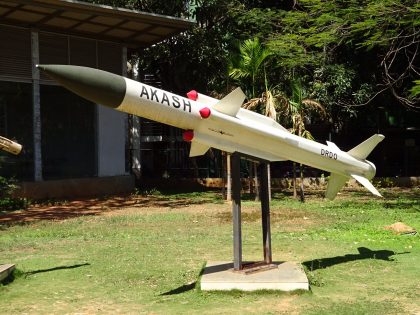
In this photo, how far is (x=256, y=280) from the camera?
6.38 m

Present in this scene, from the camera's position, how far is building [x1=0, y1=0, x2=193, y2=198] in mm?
17031

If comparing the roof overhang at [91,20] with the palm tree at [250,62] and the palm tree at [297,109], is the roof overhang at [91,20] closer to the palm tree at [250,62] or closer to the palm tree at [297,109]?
the palm tree at [250,62]

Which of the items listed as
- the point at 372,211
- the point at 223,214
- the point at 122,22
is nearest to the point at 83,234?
the point at 223,214

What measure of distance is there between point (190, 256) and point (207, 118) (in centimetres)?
283

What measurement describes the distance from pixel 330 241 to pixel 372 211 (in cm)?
440

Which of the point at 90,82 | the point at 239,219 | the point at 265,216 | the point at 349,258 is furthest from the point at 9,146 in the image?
the point at 349,258

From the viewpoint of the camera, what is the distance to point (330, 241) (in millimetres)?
9648

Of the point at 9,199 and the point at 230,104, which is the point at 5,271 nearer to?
the point at 230,104

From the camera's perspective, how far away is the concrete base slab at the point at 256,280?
627 centimetres

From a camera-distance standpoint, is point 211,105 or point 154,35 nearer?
point 211,105

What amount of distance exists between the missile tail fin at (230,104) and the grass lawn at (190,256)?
2.01m

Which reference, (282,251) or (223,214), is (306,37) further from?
(282,251)

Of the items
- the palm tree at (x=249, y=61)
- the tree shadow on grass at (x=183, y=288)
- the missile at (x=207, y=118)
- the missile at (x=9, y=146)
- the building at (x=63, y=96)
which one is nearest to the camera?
the missile at (x=207, y=118)

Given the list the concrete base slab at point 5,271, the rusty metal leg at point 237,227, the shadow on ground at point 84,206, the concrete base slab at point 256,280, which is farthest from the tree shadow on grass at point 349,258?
the shadow on ground at point 84,206
